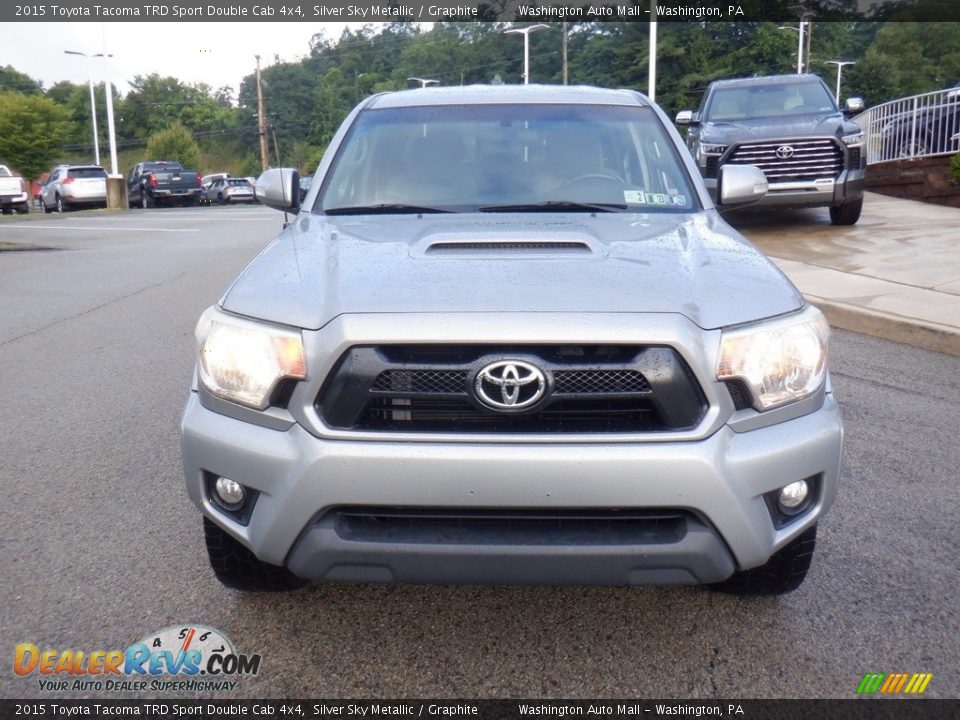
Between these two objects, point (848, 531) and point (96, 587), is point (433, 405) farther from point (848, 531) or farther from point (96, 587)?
point (848, 531)

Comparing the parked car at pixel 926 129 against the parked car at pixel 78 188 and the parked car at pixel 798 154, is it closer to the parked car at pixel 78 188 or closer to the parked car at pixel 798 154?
the parked car at pixel 798 154

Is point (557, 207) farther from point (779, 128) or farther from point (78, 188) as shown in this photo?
point (78, 188)

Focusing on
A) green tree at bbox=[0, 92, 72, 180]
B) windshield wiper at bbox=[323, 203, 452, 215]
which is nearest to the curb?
windshield wiper at bbox=[323, 203, 452, 215]

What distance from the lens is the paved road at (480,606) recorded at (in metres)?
2.79

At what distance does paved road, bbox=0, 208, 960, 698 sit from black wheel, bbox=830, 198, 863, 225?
7.84 m

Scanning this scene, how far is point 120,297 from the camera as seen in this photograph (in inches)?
402

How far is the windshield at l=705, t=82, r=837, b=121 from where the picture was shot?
13.0 metres

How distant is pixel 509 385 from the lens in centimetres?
254

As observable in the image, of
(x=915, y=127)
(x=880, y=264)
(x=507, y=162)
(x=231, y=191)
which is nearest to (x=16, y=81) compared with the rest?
(x=231, y=191)

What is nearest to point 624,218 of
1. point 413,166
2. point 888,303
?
point 413,166

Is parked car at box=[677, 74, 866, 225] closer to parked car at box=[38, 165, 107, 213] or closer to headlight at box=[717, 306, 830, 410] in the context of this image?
headlight at box=[717, 306, 830, 410]

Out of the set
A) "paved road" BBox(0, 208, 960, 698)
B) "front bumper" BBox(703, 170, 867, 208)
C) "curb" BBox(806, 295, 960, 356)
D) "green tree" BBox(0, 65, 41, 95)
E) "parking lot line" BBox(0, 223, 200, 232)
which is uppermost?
"green tree" BBox(0, 65, 41, 95)

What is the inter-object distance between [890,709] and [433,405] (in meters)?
1.45

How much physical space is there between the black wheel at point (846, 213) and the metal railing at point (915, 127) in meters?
2.67
